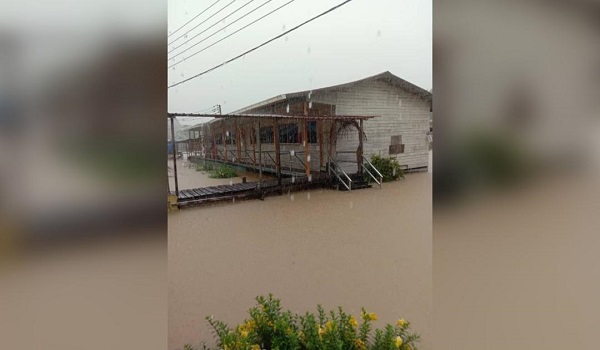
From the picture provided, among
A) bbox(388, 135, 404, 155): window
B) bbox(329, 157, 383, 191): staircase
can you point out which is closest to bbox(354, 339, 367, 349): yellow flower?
bbox(329, 157, 383, 191): staircase

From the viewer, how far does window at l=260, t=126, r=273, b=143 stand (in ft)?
3.69

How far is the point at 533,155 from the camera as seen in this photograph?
42cm

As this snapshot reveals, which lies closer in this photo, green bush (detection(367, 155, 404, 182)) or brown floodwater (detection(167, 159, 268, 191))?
brown floodwater (detection(167, 159, 268, 191))

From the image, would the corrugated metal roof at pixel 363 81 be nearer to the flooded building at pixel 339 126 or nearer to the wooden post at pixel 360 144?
the flooded building at pixel 339 126

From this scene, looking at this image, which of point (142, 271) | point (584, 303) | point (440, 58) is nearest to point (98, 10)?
point (142, 271)

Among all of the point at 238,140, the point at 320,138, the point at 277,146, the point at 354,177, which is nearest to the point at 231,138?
the point at 238,140

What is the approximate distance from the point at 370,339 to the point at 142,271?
1185 millimetres

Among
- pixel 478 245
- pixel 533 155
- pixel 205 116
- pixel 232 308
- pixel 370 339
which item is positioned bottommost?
pixel 370 339

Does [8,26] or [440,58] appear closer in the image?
[8,26]

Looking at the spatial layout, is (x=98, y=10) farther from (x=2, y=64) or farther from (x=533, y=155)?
(x=533, y=155)

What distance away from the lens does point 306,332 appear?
1.34 metres

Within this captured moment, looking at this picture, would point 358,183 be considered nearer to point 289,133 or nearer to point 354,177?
point 354,177

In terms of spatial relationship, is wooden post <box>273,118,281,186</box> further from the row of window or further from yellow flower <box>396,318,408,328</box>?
yellow flower <box>396,318,408,328</box>

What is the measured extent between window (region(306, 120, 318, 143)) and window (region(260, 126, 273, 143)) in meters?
0.11
